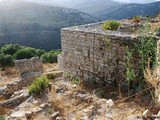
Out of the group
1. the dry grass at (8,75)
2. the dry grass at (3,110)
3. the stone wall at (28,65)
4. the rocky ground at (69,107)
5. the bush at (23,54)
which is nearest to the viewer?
the rocky ground at (69,107)

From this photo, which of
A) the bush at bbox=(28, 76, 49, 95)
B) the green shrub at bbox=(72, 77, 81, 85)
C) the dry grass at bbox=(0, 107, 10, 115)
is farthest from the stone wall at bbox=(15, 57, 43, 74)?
the bush at bbox=(28, 76, 49, 95)

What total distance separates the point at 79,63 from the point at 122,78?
8.36ft

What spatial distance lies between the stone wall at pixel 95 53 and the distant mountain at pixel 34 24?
52404 mm

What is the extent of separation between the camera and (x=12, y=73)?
83.0 ft

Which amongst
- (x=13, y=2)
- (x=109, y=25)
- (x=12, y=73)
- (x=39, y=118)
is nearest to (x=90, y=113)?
(x=39, y=118)

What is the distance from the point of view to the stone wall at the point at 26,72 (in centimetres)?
1676

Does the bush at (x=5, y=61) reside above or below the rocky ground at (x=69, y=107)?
below

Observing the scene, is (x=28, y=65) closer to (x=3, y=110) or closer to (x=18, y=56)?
(x=3, y=110)

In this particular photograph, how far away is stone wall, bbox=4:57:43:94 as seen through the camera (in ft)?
55.0

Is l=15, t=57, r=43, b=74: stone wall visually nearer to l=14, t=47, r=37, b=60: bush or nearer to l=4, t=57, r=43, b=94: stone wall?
l=4, t=57, r=43, b=94: stone wall

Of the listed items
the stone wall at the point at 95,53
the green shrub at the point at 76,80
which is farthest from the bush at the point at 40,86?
the stone wall at the point at 95,53

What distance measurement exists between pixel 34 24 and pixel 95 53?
80.9 metres

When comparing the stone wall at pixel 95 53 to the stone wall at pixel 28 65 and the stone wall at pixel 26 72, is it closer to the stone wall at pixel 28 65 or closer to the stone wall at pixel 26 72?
the stone wall at pixel 26 72

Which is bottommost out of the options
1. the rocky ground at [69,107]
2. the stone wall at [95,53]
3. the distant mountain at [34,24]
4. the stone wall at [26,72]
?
the distant mountain at [34,24]
